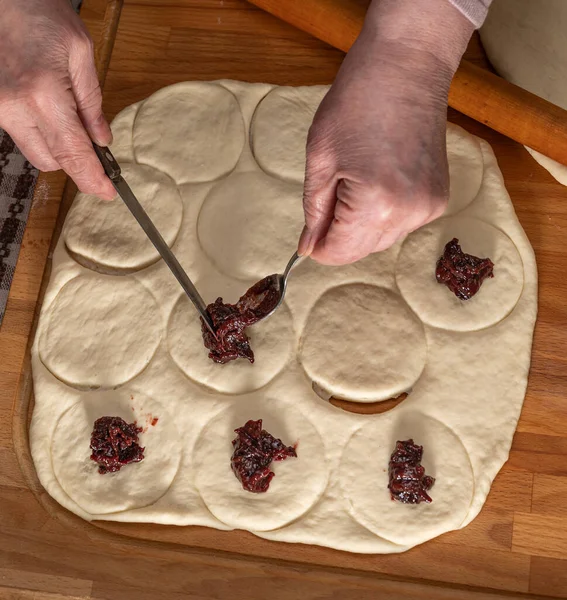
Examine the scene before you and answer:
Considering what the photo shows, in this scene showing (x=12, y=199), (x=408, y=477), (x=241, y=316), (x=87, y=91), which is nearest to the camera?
(x=87, y=91)

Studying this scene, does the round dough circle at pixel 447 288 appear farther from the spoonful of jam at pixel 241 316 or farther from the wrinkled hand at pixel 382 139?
the wrinkled hand at pixel 382 139

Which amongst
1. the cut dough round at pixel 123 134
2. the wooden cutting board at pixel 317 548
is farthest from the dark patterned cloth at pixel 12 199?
the cut dough round at pixel 123 134

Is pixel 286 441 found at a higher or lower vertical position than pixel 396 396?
lower

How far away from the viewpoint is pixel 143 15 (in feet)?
8.32

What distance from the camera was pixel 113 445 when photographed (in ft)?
6.38

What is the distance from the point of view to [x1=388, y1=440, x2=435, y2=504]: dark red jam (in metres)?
1.87

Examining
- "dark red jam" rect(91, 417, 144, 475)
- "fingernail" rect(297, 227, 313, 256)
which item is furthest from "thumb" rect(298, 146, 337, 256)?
"dark red jam" rect(91, 417, 144, 475)

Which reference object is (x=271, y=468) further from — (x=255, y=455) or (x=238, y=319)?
(x=238, y=319)

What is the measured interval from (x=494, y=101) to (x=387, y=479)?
1.19 meters

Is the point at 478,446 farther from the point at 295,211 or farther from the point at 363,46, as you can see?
the point at 363,46

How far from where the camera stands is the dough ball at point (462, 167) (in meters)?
2.18

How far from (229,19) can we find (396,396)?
4.82ft

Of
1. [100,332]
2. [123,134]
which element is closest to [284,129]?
[123,134]

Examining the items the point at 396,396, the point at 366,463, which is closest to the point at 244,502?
the point at 366,463
